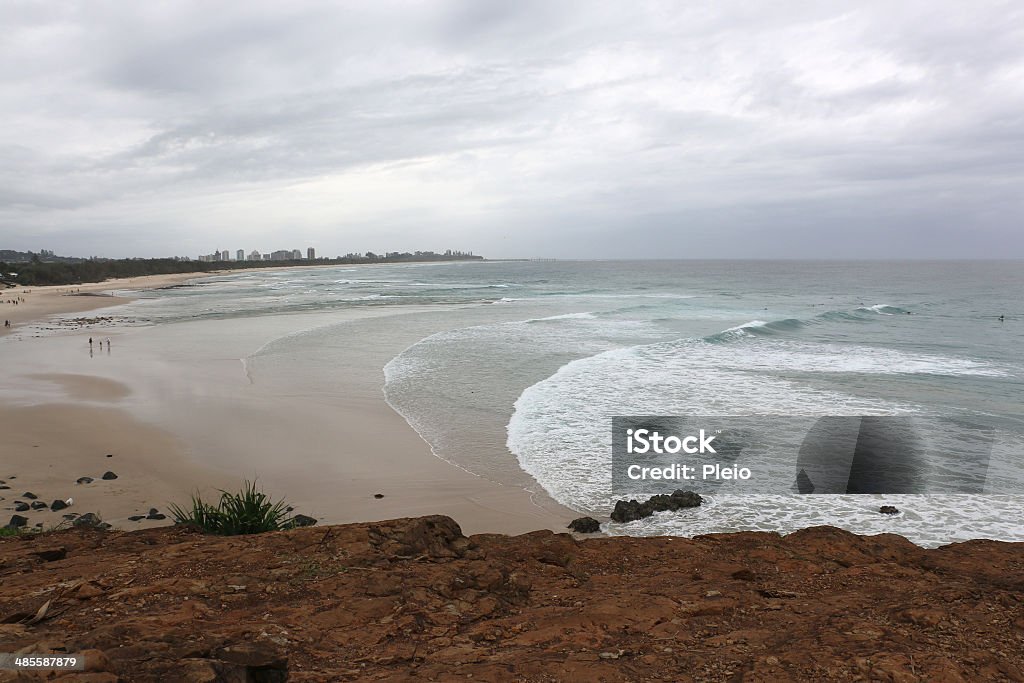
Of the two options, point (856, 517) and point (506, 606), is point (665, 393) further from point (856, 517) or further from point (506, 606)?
point (506, 606)

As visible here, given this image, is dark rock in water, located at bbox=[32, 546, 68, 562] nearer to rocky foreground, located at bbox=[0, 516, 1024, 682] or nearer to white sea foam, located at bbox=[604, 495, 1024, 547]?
rocky foreground, located at bbox=[0, 516, 1024, 682]

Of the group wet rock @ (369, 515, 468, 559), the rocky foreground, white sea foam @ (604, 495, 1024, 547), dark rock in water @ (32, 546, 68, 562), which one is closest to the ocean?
white sea foam @ (604, 495, 1024, 547)

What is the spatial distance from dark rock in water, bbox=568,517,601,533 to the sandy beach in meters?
0.20

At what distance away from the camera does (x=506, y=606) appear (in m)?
4.68

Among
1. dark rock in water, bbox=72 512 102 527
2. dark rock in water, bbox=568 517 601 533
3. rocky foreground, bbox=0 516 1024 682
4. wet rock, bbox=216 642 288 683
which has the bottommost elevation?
dark rock in water, bbox=568 517 601 533

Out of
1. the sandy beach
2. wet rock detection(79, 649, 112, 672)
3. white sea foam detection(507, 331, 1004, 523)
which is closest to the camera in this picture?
wet rock detection(79, 649, 112, 672)

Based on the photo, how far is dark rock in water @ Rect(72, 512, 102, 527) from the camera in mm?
7379

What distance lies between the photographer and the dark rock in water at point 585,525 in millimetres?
7715

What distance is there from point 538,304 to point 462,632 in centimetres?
4229

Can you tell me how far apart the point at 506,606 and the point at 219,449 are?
815 cm

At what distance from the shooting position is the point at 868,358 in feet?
69.6

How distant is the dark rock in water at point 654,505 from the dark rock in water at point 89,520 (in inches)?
246

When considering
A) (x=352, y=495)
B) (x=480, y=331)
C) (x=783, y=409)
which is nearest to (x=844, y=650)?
(x=352, y=495)

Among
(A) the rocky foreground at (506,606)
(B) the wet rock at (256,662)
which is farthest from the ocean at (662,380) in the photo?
(B) the wet rock at (256,662)
